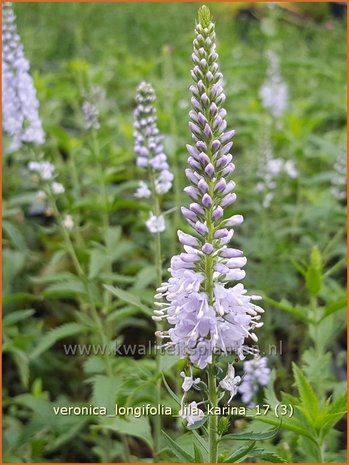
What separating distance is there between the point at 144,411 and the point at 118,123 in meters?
3.73

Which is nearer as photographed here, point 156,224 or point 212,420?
point 212,420

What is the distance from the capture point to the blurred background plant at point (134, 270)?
3.53m

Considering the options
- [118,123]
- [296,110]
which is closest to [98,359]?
[118,123]

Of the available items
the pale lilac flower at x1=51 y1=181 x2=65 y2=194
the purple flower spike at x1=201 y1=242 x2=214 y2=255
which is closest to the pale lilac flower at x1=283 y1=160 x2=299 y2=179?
the pale lilac flower at x1=51 y1=181 x2=65 y2=194

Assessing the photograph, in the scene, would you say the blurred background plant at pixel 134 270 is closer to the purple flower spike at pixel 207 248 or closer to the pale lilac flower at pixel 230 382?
the pale lilac flower at pixel 230 382

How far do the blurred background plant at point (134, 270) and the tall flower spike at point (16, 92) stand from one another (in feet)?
0.97

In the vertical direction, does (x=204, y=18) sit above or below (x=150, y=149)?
below

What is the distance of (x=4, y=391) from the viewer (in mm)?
4816

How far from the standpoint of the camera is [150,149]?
11.8ft

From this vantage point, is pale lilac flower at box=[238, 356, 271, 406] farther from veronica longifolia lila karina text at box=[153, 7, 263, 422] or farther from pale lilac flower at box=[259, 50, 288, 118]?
pale lilac flower at box=[259, 50, 288, 118]

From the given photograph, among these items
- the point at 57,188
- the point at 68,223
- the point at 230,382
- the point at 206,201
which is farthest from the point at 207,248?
the point at 68,223

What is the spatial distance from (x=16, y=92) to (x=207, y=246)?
240cm

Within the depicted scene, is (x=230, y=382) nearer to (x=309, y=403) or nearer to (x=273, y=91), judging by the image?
(x=309, y=403)

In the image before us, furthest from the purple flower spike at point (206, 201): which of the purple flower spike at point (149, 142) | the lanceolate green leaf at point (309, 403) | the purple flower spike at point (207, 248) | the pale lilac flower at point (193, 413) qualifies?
the purple flower spike at point (149, 142)
